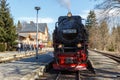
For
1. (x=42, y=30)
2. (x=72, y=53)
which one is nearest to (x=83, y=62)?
(x=72, y=53)

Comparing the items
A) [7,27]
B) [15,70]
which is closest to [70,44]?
[15,70]

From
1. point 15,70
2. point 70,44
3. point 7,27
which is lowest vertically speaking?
point 15,70

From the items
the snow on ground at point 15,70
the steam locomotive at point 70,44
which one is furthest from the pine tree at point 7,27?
the steam locomotive at point 70,44

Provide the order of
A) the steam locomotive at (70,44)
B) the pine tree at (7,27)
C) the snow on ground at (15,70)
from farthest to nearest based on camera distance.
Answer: the pine tree at (7,27) → the steam locomotive at (70,44) → the snow on ground at (15,70)

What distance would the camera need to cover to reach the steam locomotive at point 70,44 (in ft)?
69.4

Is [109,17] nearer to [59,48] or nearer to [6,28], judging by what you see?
[59,48]

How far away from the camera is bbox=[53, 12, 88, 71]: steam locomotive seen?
21.1 meters

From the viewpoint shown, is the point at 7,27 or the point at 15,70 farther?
the point at 7,27

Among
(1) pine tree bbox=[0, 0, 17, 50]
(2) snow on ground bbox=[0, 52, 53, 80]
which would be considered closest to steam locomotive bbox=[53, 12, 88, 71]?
(2) snow on ground bbox=[0, 52, 53, 80]

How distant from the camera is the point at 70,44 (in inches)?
869

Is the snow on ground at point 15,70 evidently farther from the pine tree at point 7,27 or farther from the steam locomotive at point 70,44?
the pine tree at point 7,27

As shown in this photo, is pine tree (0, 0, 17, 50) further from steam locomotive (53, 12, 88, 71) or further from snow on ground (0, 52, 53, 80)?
steam locomotive (53, 12, 88, 71)

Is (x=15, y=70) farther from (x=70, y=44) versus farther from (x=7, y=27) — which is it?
(x=7, y=27)

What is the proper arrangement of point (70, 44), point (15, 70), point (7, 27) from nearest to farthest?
point (15, 70), point (70, 44), point (7, 27)
